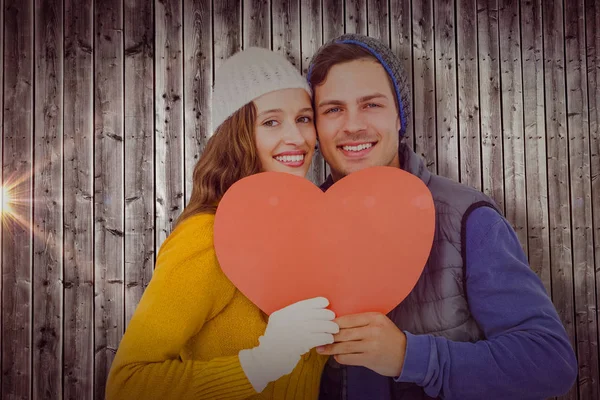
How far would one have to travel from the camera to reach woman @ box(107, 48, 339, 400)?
1.07 m

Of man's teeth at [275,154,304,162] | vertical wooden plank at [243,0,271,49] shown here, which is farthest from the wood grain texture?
man's teeth at [275,154,304,162]

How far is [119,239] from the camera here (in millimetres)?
1625

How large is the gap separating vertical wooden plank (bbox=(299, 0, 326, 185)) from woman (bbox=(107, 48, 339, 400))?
37 centimetres

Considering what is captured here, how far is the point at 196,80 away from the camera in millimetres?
1638

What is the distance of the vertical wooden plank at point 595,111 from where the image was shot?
5.63 ft

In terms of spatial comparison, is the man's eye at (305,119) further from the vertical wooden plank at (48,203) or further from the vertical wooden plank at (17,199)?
the vertical wooden plank at (17,199)

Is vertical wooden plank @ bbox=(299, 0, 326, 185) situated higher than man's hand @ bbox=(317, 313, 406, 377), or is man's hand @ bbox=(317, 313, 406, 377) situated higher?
vertical wooden plank @ bbox=(299, 0, 326, 185)

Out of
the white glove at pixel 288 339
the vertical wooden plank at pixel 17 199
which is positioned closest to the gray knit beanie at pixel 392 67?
the white glove at pixel 288 339

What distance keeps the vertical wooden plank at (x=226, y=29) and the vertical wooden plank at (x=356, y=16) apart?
1.34 feet

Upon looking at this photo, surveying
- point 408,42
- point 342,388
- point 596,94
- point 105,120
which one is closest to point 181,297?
point 342,388

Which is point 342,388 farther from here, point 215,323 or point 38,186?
point 38,186

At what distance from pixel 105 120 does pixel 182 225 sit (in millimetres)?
716

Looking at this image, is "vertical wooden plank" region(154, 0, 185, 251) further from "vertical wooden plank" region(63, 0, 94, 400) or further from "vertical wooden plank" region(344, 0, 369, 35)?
"vertical wooden plank" region(344, 0, 369, 35)

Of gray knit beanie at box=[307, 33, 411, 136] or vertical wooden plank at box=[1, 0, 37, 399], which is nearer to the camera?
gray knit beanie at box=[307, 33, 411, 136]
